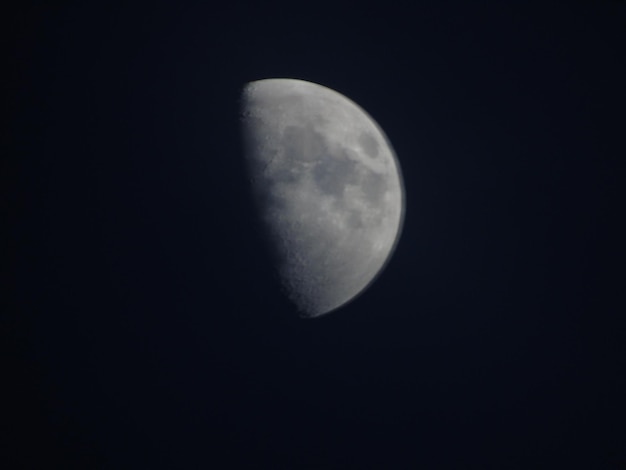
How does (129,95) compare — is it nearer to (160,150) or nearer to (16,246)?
(160,150)

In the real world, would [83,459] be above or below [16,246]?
below

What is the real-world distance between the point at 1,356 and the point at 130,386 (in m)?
1.03

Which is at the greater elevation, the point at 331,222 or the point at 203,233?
the point at 331,222

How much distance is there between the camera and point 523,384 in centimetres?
377

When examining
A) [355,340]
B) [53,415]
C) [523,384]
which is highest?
[355,340]

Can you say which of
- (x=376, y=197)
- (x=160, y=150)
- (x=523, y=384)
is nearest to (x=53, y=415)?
(x=160, y=150)

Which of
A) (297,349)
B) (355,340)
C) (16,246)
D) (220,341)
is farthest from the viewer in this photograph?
(355,340)

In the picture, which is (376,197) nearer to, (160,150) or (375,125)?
(375,125)

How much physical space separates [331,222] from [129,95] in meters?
1.93

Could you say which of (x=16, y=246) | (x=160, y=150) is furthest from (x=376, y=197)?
(x=16, y=246)

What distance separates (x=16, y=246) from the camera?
2812 mm

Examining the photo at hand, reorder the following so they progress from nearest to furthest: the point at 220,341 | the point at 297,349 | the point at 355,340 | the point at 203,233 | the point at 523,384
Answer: the point at 203,233 < the point at 220,341 < the point at 297,349 < the point at 355,340 < the point at 523,384

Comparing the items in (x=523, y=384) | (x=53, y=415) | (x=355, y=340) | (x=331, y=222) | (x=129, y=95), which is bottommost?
(x=53, y=415)

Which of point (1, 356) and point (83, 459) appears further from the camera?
point (83, 459)
